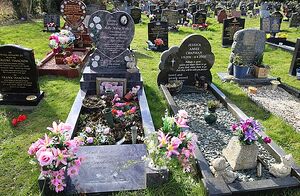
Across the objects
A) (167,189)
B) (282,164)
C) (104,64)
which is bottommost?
(167,189)

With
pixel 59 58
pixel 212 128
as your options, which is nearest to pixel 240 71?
pixel 212 128

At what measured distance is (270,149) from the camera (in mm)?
5023

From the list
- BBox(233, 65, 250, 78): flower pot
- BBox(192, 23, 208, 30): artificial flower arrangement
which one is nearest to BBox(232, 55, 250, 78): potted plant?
BBox(233, 65, 250, 78): flower pot

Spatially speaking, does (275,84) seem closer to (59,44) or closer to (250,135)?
(250,135)

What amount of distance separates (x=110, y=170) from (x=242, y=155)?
221cm

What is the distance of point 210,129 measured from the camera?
6.00m

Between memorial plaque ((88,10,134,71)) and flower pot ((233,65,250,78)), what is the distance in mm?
3626

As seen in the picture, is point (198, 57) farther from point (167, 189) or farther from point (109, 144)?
point (167, 189)

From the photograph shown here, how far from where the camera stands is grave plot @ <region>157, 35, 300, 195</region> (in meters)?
4.14

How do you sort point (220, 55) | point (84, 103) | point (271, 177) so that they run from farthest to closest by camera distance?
point (220, 55), point (84, 103), point (271, 177)

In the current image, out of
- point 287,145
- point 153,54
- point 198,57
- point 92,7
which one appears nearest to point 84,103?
point 198,57

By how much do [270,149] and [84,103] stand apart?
13.8ft

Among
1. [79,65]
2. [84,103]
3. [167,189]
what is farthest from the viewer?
[79,65]

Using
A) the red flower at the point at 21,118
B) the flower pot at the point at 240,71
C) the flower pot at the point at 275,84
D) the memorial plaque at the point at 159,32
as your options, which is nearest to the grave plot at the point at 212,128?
the flower pot at the point at 240,71
